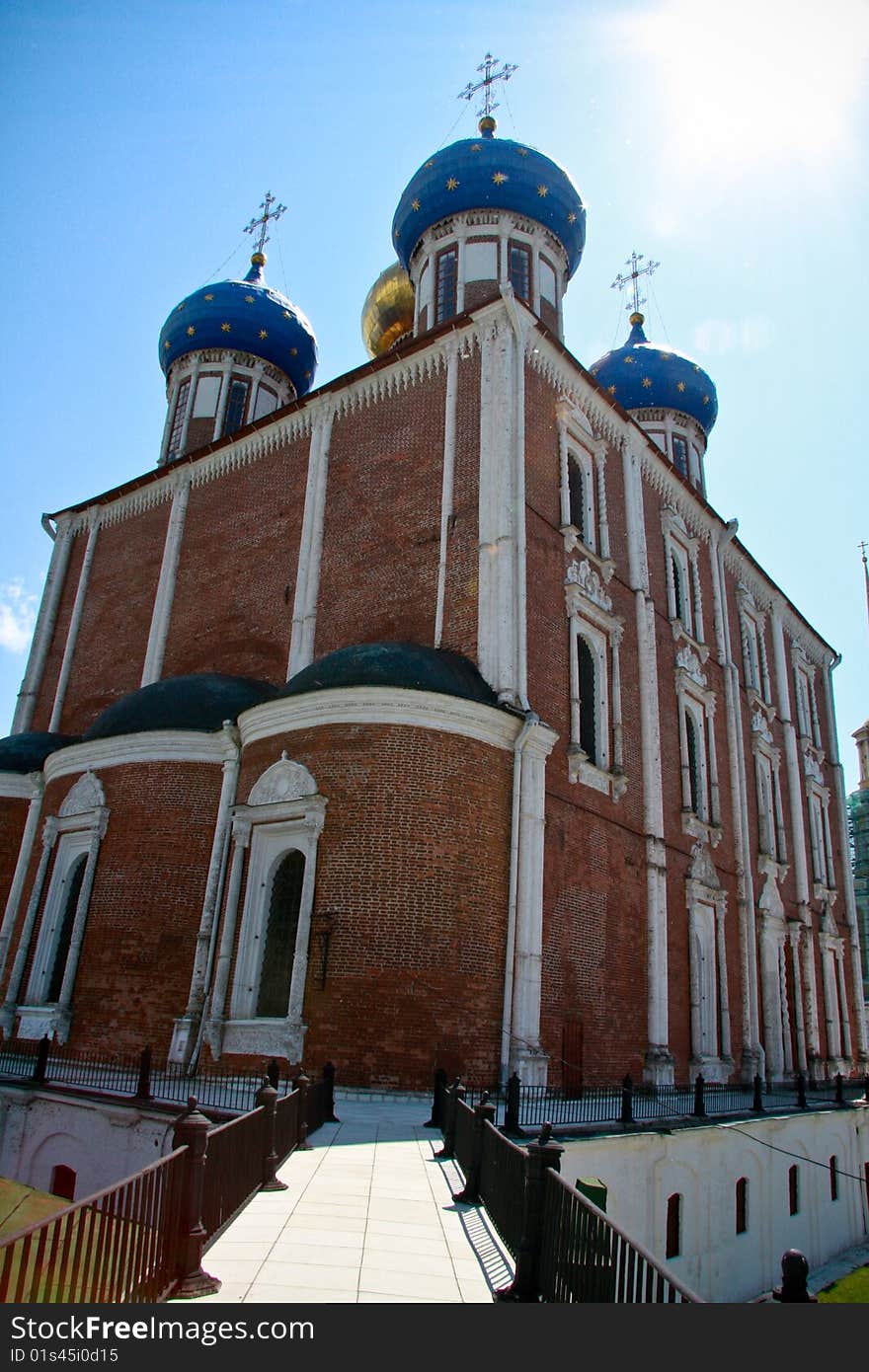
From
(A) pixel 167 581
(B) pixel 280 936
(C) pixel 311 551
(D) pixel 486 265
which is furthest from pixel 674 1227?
(D) pixel 486 265

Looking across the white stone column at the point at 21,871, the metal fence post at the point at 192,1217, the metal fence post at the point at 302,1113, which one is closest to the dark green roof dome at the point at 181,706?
the white stone column at the point at 21,871

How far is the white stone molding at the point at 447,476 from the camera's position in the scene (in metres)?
15.6

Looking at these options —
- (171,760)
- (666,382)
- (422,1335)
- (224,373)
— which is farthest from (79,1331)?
(666,382)

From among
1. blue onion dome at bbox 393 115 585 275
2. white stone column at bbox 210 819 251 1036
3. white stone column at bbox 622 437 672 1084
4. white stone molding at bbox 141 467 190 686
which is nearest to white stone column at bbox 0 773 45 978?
white stone molding at bbox 141 467 190 686

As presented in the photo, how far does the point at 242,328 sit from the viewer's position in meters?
26.1

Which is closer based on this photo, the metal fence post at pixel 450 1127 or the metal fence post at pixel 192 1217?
the metal fence post at pixel 192 1217

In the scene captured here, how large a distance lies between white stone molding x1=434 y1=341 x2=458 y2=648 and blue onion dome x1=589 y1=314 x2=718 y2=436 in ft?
39.1

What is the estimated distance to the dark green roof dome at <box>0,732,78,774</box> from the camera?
60.4 feet

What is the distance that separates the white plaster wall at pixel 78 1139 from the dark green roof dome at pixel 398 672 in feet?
19.4

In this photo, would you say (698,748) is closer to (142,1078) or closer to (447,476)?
(447,476)

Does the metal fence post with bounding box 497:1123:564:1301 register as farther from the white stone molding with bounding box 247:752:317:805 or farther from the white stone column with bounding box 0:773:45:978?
the white stone column with bounding box 0:773:45:978

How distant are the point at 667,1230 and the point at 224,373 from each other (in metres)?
22.4

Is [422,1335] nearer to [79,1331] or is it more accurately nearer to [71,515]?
[79,1331]

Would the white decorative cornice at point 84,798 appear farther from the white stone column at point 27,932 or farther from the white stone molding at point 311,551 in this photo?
the white stone molding at point 311,551
